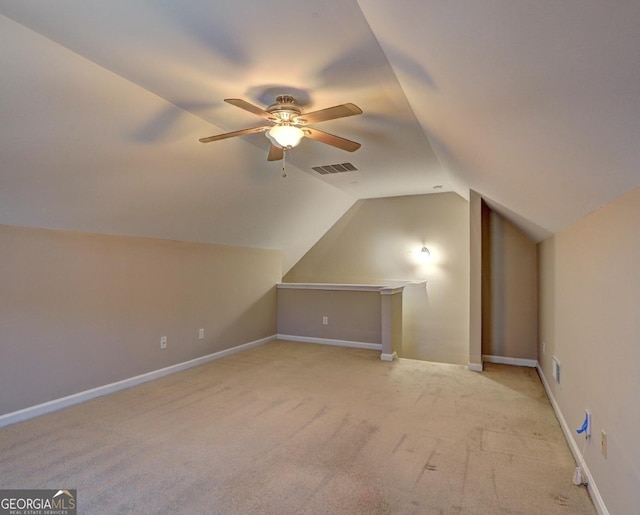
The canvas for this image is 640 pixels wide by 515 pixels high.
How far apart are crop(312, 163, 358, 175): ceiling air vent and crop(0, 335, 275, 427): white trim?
8.74ft

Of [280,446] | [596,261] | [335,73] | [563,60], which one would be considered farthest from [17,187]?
[596,261]

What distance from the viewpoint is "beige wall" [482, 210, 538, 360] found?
4.67 m

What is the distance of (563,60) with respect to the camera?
1.05 metres

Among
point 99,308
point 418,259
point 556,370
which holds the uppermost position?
point 418,259

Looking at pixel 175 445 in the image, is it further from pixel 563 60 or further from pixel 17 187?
pixel 563 60

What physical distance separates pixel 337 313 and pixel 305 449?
322 centimetres

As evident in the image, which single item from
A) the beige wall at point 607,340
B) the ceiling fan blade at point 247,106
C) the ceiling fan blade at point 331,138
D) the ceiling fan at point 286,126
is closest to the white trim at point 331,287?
the beige wall at point 607,340

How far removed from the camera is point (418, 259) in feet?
19.7

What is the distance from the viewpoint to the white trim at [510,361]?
182 inches

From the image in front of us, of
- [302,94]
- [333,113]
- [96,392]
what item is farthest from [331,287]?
[333,113]

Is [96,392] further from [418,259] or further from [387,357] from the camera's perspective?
[418,259]

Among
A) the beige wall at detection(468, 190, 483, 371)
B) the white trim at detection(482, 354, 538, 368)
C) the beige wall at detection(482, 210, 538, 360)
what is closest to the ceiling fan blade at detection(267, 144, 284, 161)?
the beige wall at detection(468, 190, 483, 371)

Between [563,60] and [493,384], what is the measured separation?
11.7 ft

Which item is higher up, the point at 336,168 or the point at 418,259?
the point at 336,168
